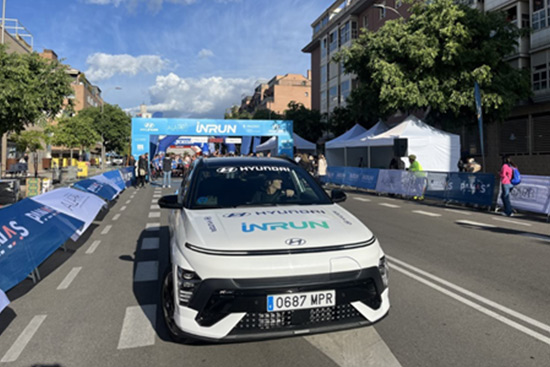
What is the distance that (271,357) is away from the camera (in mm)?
3389

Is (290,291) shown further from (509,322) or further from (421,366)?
(509,322)

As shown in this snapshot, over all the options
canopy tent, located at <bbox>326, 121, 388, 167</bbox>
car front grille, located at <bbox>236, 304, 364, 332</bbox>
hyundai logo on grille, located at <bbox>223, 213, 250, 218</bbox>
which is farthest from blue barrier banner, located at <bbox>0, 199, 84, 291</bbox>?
canopy tent, located at <bbox>326, 121, 388, 167</bbox>

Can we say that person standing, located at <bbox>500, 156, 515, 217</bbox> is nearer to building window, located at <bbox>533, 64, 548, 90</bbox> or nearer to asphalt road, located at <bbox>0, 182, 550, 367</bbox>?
asphalt road, located at <bbox>0, 182, 550, 367</bbox>

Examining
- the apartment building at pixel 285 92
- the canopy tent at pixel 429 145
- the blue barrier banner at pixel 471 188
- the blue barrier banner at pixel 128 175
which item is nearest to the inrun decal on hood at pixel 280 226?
the blue barrier banner at pixel 471 188

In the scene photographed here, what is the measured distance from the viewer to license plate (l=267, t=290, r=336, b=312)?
118 inches

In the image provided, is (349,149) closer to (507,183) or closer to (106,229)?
(507,183)

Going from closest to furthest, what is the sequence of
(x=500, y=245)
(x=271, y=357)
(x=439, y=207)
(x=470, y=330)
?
(x=271, y=357) < (x=470, y=330) < (x=500, y=245) < (x=439, y=207)

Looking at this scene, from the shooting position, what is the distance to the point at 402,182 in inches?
721

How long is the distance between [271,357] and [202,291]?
2.83 ft

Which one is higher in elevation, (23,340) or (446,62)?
(446,62)

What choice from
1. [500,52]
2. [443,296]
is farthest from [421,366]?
[500,52]

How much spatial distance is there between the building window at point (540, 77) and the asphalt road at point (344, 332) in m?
20.0

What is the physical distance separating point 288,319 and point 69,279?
4.11 meters

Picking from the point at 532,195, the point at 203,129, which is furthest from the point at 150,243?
the point at 203,129
